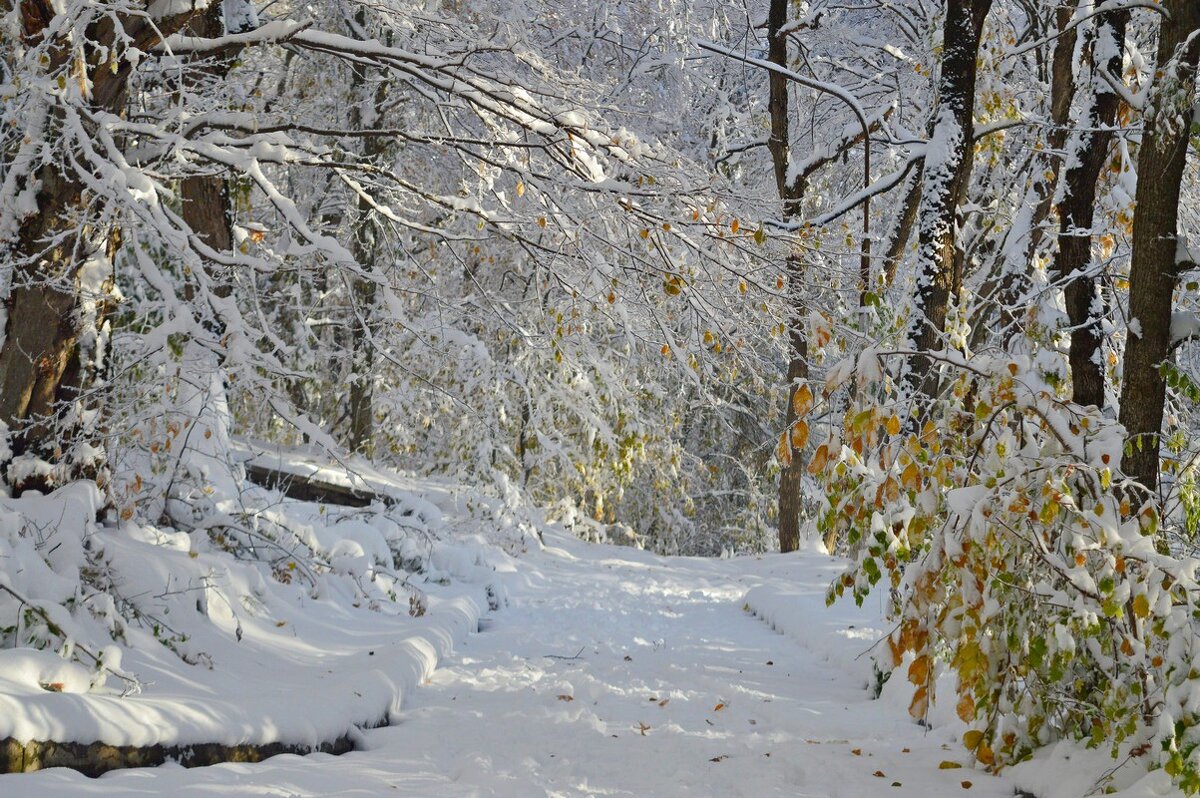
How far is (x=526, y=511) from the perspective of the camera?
44.9 ft

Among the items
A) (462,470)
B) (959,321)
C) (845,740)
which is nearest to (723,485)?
(462,470)

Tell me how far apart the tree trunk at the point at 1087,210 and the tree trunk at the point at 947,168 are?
2.46 ft

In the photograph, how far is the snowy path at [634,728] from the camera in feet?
13.7

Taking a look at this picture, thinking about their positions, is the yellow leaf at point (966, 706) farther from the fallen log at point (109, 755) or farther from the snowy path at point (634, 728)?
the fallen log at point (109, 755)

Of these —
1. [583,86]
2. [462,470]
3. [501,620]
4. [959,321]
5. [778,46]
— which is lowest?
[501,620]

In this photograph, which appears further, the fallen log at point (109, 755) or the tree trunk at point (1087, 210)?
the tree trunk at point (1087, 210)

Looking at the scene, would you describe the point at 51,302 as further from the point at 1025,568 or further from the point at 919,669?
the point at 1025,568

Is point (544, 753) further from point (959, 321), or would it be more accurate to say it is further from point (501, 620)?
point (501, 620)

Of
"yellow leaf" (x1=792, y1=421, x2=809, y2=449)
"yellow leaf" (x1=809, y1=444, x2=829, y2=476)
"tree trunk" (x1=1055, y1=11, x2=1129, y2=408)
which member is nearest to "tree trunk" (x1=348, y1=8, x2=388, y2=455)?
"tree trunk" (x1=1055, y1=11, x2=1129, y2=408)

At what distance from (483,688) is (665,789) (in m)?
2.43

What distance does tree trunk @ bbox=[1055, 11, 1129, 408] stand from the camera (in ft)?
19.3

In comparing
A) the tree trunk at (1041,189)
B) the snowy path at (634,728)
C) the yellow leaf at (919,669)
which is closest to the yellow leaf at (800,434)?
the yellow leaf at (919,669)

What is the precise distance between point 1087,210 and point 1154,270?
2.48 m

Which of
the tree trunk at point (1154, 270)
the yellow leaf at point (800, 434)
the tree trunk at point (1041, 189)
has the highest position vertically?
the tree trunk at point (1041, 189)
